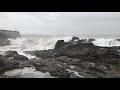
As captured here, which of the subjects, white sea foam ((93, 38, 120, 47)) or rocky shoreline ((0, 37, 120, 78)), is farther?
white sea foam ((93, 38, 120, 47))

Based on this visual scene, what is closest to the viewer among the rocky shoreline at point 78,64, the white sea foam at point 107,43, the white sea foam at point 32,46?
the rocky shoreline at point 78,64

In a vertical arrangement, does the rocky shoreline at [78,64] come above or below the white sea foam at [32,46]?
below

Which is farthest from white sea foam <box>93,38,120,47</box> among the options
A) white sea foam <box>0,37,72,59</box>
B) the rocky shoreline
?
the rocky shoreline

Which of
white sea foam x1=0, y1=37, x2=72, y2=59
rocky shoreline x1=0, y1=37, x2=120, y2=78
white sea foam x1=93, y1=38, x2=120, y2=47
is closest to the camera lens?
rocky shoreline x1=0, y1=37, x2=120, y2=78

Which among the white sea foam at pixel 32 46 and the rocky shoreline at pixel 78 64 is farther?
the white sea foam at pixel 32 46

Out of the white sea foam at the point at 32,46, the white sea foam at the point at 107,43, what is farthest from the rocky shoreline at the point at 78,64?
the white sea foam at the point at 107,43

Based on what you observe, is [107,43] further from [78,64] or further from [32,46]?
[78,64]

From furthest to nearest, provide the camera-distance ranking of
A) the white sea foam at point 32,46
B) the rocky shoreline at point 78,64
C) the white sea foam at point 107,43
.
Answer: the white sea foam at point 107,43
the white sea foam at point 32,46
the rocky shoreline at point 78,64

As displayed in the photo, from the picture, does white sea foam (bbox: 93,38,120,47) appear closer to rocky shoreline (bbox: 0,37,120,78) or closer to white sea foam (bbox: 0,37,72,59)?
white sea foam (bbox: 0,37,72,59)

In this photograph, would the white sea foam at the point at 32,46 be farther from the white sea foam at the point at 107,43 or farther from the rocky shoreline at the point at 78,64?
the white sea foam at the point at 107,43
